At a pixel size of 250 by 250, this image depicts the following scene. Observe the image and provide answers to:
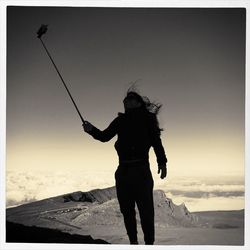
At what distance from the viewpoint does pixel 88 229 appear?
18.3 feet

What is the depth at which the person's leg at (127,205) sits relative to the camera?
17.9ft

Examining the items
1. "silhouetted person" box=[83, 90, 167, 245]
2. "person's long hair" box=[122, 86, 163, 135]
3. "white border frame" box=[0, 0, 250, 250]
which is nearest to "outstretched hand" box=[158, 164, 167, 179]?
"silhouetted person" box=[83, 90, 167, 245]

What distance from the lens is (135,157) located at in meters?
5.45

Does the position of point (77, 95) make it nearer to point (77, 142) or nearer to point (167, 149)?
point (77, 142)

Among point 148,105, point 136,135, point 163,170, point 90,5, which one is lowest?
point 163,170

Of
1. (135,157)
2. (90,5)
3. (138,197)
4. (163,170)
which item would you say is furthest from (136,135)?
(90,5)

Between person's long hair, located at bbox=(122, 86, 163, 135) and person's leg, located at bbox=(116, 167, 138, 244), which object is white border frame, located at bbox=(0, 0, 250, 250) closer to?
person's leg, located at bbox=(116, 167, 138, 244)

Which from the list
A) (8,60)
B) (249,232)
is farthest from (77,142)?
(249,232)

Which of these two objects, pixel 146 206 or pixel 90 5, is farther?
pixel 90 5

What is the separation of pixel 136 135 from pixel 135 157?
0.15 meters

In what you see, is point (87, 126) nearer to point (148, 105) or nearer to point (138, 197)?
point (148, 105)

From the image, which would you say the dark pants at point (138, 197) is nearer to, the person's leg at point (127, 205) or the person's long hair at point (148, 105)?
the person's leg at point (127, 205)

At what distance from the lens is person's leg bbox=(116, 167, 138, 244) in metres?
5.45

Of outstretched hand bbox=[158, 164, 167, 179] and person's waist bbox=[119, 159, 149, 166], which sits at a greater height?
person's waist bbox=[119, 159, 149, 166]
